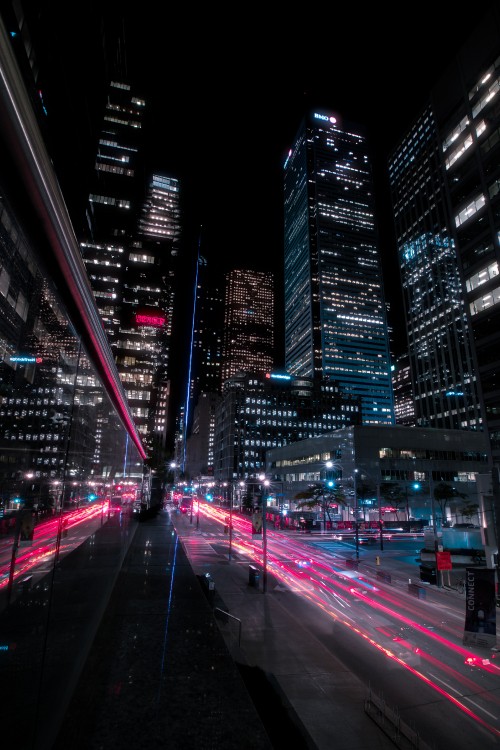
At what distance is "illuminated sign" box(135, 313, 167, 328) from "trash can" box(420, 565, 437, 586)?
364 ft

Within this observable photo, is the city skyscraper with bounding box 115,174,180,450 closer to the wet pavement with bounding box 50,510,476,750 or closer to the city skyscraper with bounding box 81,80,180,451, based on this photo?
the city skyscraper with bounding box 81,80,180,451

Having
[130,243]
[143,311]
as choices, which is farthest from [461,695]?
[130,243]

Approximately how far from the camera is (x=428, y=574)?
25.3 metres

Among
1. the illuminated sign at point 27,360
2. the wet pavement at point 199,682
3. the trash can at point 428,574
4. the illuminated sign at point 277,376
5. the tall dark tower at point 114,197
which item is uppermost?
the tall dark tower at point 114,197

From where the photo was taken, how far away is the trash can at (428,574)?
2506cm

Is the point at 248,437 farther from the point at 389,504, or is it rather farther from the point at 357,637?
the point at 357,637

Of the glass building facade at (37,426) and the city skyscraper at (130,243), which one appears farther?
the city skyscraper at (130,243)

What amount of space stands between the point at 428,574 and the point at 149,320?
112 m

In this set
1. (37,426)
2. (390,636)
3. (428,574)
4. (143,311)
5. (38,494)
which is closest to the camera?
(37,426)

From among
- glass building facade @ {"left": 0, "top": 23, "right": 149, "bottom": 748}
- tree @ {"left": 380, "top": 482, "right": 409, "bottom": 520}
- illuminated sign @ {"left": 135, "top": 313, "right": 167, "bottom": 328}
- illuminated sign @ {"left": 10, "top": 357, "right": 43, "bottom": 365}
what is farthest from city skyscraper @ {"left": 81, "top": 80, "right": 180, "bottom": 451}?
illuminated sign @ {"left": 10, "top": 357, "right": 43, "bottom": 365}

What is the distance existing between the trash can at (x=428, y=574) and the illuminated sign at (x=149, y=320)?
111 metres

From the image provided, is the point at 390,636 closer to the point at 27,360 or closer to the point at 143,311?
the point at 27,360

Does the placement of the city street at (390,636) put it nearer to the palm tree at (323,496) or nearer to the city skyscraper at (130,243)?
the palm tree at (323,496)

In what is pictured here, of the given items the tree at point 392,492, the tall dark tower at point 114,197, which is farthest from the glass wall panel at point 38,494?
the tall dark tower at point 114,197
